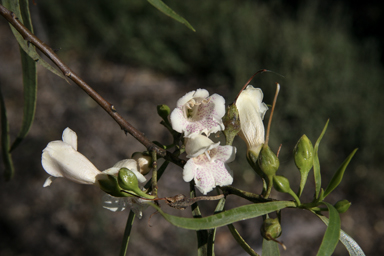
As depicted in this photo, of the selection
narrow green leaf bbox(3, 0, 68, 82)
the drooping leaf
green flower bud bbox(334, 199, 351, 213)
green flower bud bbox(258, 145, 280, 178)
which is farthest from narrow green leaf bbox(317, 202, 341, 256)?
the drooping leaf

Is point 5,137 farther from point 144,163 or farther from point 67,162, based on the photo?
point 144,163

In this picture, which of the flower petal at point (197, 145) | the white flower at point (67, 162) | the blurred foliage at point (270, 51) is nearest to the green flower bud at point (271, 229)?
the flower petal at point (197, 145)

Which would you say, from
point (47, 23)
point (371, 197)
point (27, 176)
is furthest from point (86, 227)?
point (47, 23)

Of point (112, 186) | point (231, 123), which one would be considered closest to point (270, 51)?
point (231, 123)

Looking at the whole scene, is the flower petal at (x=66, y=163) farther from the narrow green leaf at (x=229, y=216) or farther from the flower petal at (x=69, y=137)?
the narrow green leaf at (x=229, y=216)

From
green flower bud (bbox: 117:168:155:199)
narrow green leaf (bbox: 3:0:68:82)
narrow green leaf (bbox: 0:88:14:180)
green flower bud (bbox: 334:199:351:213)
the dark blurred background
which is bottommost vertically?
the dark blurred background

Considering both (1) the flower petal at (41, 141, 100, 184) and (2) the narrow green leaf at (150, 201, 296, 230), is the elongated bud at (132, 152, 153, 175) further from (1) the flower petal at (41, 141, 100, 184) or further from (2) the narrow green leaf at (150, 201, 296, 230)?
(2) the narrow green leaf at (150, 201, 296, 230)

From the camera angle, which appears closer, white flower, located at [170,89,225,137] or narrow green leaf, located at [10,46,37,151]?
white flower, located at [170,89,225,137]
